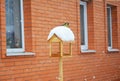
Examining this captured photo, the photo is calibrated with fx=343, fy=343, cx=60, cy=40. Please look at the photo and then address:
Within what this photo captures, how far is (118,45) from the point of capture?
12625 millimetres

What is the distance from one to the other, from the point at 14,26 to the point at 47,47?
1137 mm

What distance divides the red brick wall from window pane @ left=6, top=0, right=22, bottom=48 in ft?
0.64

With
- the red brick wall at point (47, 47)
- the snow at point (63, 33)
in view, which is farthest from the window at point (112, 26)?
the snow at point (63, 33)

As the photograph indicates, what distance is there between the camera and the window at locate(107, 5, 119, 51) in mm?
12578

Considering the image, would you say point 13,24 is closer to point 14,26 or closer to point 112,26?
point 14,26

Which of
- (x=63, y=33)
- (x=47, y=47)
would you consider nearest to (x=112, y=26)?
(x=47, y=47)

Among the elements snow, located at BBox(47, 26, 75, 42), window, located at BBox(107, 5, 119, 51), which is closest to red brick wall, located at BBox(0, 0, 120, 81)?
window, located at BBox(107, 5, 119, 51)

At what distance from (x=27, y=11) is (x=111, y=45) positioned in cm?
569

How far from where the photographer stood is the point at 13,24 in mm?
7402

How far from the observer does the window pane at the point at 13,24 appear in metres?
7.27

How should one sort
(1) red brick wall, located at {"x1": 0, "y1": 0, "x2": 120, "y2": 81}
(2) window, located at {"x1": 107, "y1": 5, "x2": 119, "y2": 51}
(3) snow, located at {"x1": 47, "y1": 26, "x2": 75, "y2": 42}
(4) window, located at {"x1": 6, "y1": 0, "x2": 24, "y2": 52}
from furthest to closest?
(2) window, located at {"x1": 107, "y1": 5, "x2": 119, "y2": 51} < (4) window, located at {"x1": 6, "y1": 0, "x2": 24, "y2": 52} < (1) red brick wall, located at {"x1": 0, "y1": 0, "x2": 120, "y2": 81} < (3) snow, located at {"x1": 47, "y1": 26, "x2": 75, "y2": 42}

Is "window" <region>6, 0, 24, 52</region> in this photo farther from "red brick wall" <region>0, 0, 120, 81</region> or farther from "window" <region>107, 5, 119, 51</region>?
"window" <region>107, 5, 119, 51</region>

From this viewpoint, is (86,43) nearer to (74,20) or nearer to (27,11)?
(74,20)

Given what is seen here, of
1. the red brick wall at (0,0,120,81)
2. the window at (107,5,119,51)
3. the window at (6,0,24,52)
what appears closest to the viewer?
the red brick wall at (0,0,120,81)
